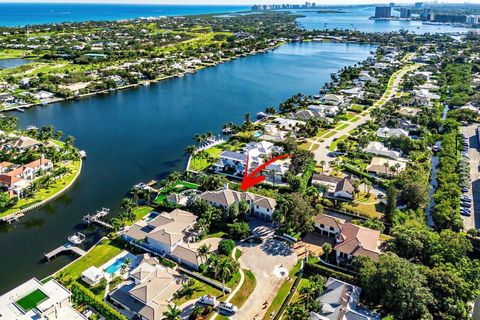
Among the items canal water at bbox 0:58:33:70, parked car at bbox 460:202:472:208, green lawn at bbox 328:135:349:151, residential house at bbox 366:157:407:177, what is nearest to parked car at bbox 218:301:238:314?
parked car at bbox 460:202:472:208

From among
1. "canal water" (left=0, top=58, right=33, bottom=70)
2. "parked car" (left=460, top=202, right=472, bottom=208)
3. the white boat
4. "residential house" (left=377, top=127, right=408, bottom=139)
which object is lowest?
"parked car" (left=460, top=202, right=472, bottom=208)

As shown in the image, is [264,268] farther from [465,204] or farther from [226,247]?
[465,204]

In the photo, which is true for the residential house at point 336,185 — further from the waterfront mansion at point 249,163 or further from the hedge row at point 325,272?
the hedge row at point 325,272

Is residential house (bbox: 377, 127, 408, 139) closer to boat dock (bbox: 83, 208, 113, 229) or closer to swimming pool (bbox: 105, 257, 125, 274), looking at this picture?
boat dock (bbox: 83, 208, 113, 229)

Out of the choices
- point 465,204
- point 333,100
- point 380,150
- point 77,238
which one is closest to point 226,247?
point 77,238

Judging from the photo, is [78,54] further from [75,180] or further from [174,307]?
[174,307]

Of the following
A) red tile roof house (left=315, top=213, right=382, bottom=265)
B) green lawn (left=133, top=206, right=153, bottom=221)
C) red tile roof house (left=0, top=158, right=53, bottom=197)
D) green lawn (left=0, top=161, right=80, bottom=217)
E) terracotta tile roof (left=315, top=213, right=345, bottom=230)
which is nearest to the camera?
red tile roof house (left=315, top=213, right=382, bottom=265)

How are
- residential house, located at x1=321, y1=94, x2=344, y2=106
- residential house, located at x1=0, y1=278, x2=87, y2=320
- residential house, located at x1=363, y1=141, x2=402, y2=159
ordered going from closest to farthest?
residential house, located at x1=0, y1=278, x2=87, y2=320, residential house, located at x1=363, y1=141, x2=402, y2=159, residential house, located at x1=321, y1=94, x2=344, y2=106
